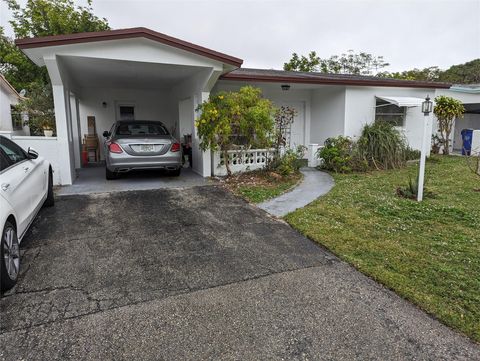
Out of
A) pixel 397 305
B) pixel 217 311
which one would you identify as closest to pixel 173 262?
pixel 217 311

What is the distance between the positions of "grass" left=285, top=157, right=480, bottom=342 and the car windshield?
4.29 m

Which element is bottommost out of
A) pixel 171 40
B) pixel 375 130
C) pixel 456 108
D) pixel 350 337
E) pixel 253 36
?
pixel 350 337

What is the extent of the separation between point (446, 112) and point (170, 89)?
10200 millimetres

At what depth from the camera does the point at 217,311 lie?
271 cm

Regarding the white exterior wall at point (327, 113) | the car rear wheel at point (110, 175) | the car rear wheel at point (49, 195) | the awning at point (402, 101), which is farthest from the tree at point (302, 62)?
the car rear wheel at point (49, 195)

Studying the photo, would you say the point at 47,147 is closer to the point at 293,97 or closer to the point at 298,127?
the point at 293,97

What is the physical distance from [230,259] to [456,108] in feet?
39.0

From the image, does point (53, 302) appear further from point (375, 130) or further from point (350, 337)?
point (375, 130)

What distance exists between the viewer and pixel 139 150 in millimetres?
7320

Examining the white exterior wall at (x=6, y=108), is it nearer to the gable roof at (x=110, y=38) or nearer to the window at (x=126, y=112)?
the window at (x=126, y=112)

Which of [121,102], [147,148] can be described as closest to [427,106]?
[147,148]

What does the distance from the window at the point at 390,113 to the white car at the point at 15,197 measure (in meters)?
10.2

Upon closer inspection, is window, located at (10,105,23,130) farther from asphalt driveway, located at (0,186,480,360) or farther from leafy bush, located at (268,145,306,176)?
asphalt driveway, located at (0,186,480,360)

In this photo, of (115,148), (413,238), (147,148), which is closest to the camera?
(413,238)
